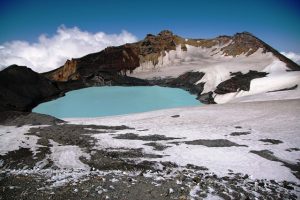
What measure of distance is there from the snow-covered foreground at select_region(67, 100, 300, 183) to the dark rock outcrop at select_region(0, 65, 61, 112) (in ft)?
61.3

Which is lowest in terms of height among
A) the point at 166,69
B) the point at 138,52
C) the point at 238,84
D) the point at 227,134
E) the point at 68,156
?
the point at 68,156

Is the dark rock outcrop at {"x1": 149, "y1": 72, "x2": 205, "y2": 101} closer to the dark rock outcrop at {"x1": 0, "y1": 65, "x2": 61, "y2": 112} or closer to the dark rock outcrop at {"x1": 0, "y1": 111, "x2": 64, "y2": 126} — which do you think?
the dark rock outcrop at {"x1": 0, "y1": 65, "x2": 61, "y2": 112}

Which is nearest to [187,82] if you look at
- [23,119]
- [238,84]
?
[238,84]

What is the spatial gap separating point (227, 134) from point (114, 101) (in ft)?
110

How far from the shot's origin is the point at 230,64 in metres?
64.0

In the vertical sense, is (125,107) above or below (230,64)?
below

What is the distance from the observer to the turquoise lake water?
4806 centimetres

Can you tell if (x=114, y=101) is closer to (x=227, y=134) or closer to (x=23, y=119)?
(x=23, y=119)

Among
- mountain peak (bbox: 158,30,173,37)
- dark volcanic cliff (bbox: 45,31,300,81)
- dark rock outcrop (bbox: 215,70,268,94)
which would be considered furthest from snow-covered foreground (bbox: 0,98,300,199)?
mountain peak (bbox: 158,30,173,37)

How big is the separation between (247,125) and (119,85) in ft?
146

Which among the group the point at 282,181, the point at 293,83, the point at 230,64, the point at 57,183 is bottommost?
the point at 282,181

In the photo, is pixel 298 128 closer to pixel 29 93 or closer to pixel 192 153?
pixel 192 153

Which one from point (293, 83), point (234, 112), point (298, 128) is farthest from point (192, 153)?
point (293, 83)

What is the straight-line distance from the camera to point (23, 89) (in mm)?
49281
